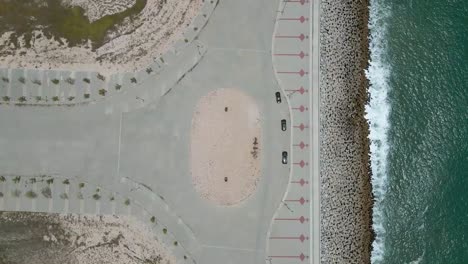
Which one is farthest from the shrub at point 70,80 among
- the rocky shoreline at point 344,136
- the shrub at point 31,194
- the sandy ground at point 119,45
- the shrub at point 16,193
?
the rocky shoreline at point 344,136

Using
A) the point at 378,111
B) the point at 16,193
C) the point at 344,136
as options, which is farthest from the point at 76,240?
the point at 378,111

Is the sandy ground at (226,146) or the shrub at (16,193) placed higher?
the sandy ground at (226,146)

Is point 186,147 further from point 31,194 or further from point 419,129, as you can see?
point 419,129

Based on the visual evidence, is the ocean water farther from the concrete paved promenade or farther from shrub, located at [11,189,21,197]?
shrub, located at [11,189,21,197]

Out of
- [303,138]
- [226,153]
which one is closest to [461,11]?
[303,138]

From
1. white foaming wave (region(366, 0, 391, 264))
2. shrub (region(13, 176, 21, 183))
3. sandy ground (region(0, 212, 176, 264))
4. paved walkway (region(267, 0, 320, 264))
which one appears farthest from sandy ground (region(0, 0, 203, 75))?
white foaming wave (region(366, 0, 391, 264))

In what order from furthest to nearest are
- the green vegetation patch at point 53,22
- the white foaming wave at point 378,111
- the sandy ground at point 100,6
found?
1. the white foaming wave at point 378,111
2. the sandy ground at point 100,6
3. the green vegetation patch at point 53,22

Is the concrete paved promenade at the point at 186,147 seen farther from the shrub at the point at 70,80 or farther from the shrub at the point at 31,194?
the shrub at the point at 70,80
